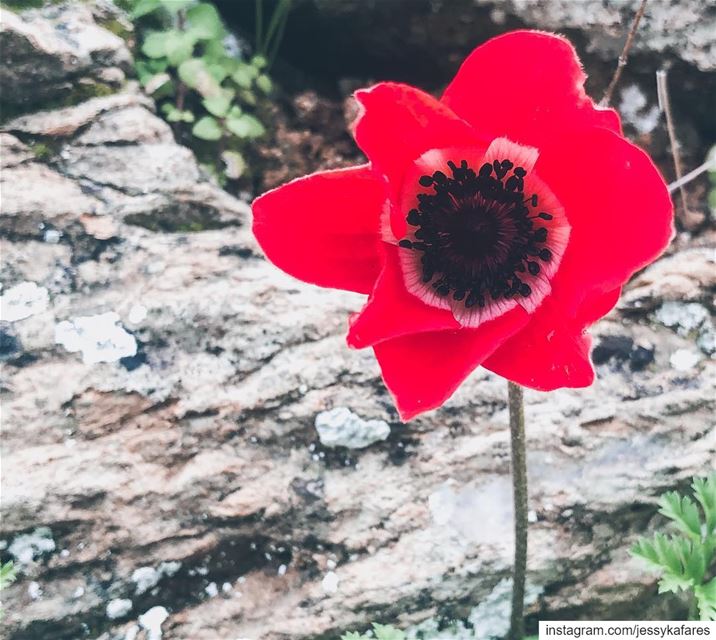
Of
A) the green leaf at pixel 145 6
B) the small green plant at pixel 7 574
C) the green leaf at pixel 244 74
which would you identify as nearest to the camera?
the small green plant at pixel 7 574

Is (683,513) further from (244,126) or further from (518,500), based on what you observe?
(244,126)

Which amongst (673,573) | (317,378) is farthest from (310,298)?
(673,573)

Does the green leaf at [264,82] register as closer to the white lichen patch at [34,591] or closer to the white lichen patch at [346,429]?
the white lichen patch at [346,429]

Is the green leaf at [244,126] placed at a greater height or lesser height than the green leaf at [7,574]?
greater

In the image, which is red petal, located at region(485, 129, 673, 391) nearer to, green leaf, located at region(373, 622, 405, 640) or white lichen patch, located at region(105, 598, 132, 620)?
green leaf, located at region(373, 622, 405, 640)

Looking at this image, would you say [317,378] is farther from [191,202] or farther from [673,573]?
[673,573]

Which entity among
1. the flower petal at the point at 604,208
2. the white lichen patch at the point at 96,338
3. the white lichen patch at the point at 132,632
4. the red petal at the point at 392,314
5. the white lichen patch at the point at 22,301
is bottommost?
the white lichen patch at the point at 132,632

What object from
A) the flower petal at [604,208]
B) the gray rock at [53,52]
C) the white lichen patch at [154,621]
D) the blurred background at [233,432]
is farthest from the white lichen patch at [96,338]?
the flower petal at [604,208]
